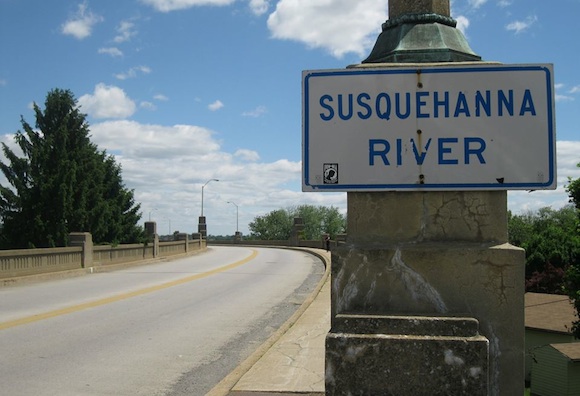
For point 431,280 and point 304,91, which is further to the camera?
point 304,91

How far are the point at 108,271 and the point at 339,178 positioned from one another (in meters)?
22.3

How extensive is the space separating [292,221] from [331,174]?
113451 millimetres

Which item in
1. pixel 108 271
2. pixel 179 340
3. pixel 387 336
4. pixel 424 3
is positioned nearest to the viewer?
pixel 387 336

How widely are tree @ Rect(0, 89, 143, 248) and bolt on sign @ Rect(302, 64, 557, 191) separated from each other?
24268mm

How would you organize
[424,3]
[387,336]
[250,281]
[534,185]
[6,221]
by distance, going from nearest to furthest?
[387,336]
[534,185]
[424,3]
[250,281]
[6,221]

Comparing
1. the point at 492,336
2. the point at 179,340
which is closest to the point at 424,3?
the point at 492,336

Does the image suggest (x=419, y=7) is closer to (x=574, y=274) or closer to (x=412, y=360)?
(x=412, y=360)

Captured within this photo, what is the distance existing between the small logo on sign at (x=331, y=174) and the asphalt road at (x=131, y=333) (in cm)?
449

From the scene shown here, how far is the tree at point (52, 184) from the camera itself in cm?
2581

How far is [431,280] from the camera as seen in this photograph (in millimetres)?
2631

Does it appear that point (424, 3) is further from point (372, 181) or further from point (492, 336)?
point (492, 336)

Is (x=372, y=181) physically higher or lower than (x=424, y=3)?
lower

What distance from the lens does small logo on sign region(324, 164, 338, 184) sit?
109 inches

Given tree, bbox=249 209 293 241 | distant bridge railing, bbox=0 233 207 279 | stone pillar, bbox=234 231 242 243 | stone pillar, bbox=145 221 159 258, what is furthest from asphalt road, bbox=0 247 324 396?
tree, bbox=249 209 293 241
